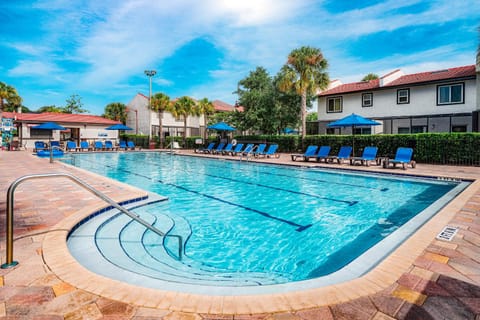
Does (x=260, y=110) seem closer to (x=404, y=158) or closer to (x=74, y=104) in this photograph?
(x=404, y=158)

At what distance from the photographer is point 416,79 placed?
70.1ft

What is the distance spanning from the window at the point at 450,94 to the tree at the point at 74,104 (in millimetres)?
61402

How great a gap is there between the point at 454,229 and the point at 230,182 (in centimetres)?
737

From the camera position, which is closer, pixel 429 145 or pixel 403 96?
pixel 429 145

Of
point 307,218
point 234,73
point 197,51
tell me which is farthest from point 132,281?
point 197,51

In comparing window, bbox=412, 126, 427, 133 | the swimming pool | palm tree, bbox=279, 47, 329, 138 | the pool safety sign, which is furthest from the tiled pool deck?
window, bbox=412, 126, 427, 133

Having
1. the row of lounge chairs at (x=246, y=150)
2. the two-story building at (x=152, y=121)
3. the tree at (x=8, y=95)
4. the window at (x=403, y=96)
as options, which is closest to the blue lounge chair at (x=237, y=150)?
the row of lounge chairs at (x=246, y=150)

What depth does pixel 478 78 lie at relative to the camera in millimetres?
18391

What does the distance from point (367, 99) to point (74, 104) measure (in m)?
56.6

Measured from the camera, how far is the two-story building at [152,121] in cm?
3750

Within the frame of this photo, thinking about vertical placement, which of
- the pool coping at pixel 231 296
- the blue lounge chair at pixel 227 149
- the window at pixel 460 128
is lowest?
the pool coping at pixel 231 296

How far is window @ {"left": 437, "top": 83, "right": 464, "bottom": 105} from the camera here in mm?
19469

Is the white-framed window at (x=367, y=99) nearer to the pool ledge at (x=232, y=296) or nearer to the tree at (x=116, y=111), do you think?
the pool ledge at (x=232, y=296)

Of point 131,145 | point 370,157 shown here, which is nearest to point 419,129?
point 370,157
